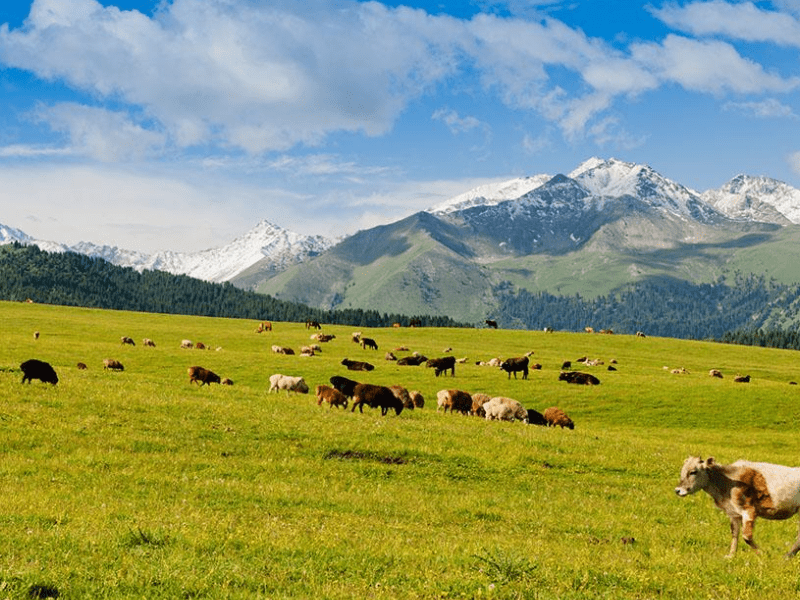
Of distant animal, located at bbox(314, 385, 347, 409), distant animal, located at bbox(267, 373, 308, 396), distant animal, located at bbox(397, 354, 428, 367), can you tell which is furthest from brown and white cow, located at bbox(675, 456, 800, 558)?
distant animal, located at bbox(397, 354, 428, 367)

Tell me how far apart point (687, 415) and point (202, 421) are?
40551 millimetres

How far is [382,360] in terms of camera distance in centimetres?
7231

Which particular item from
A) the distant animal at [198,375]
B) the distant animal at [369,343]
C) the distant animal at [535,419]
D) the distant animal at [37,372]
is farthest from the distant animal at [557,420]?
the distant animal at [369,343]

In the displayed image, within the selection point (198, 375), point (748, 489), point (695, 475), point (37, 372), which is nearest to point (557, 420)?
point (198, 375)

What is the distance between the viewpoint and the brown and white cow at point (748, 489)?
47.9 feet

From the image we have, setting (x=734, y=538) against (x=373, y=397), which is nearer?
(x=734, y=538)

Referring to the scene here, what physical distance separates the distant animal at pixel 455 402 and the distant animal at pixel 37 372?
22300 mm

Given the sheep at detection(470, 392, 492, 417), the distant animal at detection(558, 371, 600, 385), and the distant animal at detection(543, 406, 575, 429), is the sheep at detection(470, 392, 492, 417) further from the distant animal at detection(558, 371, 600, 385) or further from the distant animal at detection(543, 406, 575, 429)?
the distant animal at detection(558, 371, 600, 385)

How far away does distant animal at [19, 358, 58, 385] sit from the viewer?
99.9ft

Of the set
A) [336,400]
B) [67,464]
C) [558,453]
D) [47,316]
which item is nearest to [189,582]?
[67,464]

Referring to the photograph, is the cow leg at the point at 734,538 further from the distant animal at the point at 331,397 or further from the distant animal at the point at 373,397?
the distant animal at the point at 331,397

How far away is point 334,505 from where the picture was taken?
1748cm

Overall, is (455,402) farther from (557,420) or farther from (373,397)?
(373,397)

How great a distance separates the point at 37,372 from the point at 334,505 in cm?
2057
